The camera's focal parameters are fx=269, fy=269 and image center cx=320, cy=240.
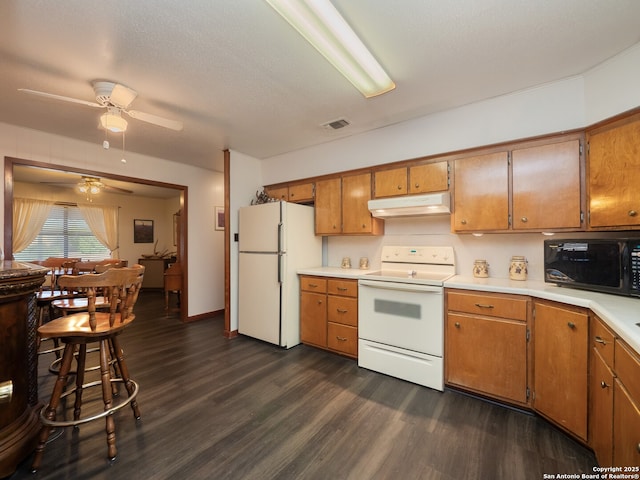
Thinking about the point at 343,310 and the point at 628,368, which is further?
the point at 343,310

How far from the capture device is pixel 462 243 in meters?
2.68

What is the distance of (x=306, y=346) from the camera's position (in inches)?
128

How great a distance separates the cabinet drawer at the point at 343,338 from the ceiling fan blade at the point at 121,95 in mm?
2769

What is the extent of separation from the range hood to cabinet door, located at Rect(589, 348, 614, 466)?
4.60 feet

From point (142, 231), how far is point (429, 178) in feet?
22.9

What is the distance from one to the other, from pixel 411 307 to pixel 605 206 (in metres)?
1.49

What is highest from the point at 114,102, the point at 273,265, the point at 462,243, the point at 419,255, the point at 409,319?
the point at 114,102

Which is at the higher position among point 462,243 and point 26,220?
point 26,220

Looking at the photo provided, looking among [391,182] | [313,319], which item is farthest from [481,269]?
[313,319]

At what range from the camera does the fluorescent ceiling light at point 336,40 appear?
1385 millimetres

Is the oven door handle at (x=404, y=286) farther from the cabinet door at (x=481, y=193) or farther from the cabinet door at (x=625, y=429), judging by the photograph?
the cabinet door at (x=625, y=429)

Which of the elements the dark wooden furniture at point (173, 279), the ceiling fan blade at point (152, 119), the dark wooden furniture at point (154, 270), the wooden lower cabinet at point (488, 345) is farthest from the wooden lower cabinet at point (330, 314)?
the dark wooden furniture at point (154, 270)

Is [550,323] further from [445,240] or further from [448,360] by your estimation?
[445,240]

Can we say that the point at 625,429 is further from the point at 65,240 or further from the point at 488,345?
the point at 65,240
